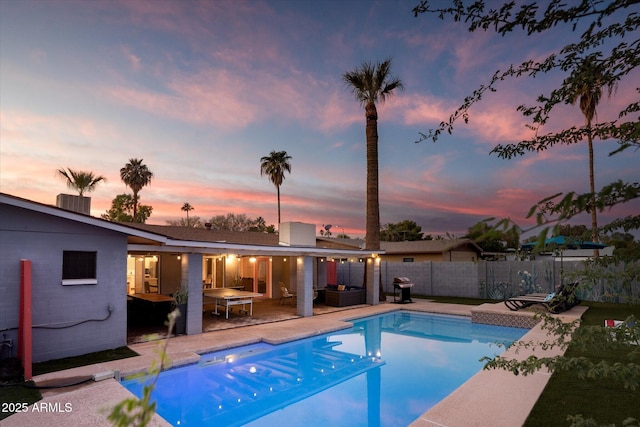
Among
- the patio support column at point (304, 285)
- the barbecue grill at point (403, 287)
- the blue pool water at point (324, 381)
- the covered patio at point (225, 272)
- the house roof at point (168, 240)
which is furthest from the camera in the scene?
the barbecue grill at point (403, 287)

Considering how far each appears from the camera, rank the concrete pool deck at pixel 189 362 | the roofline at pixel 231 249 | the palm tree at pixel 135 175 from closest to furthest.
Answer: the concrete pool deck at pixel 189 362, the roofline at pixel 231 249, the palm tree at pixel 135 175

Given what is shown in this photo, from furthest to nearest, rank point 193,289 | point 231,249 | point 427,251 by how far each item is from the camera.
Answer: point 427,251 → point 231,249 → point 193,289

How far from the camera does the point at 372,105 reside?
64.0 feet

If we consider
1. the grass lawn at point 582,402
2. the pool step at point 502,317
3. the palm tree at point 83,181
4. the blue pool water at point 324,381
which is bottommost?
the blue pool water at point 324,381

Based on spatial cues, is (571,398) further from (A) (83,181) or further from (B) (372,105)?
(A) (83,181)

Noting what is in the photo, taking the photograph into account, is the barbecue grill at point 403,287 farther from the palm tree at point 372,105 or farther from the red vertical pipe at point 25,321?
the red vertical pipe at point 25,321

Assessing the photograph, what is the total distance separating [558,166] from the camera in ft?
16.6

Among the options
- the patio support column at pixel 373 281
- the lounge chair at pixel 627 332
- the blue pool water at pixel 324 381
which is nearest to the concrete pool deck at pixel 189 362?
the blue pool water at pixel 324 381

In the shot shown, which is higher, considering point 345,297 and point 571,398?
point 571,398

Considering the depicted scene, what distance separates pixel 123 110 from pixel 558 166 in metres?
16.3

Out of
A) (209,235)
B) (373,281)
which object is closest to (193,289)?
(209,235)

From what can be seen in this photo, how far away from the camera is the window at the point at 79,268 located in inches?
348

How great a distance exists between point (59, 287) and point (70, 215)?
5.92ft

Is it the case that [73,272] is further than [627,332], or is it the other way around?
[73,272]
